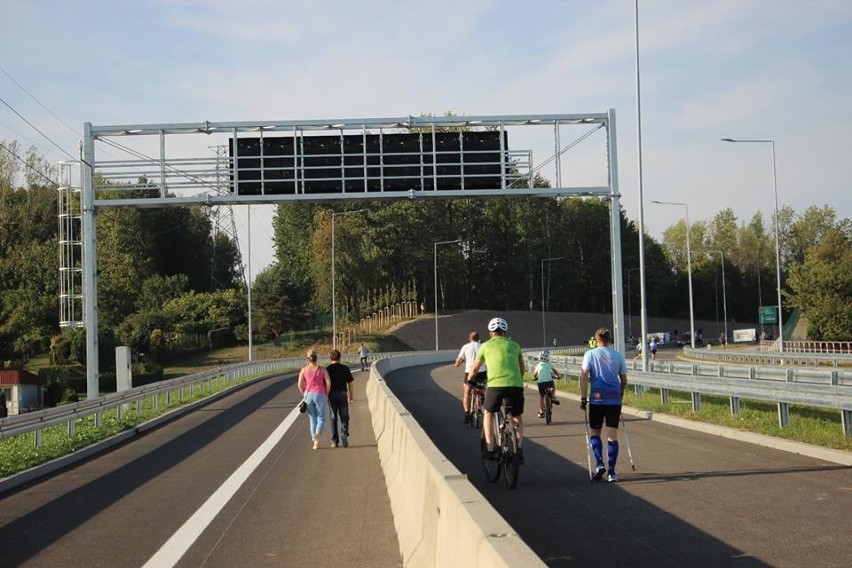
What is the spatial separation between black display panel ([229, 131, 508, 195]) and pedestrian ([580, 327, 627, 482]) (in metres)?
21.0

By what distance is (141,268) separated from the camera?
10831cm

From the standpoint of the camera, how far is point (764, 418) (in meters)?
19.1

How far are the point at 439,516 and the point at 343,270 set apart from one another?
9559 cm

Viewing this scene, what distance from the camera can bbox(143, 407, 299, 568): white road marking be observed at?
8680mm

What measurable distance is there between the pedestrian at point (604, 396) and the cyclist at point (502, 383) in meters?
0.75

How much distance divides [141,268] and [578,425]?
305ft

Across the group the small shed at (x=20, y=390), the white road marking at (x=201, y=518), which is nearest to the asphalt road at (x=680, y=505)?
Result: the white road marking at (x=201, y=518)

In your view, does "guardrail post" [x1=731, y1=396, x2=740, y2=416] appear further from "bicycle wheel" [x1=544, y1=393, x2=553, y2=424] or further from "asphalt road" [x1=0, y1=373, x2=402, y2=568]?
"asphalt road" [x1=0, y1=373, x2=402, y2=568]

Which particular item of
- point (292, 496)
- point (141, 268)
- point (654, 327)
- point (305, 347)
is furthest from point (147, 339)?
point (292, 496)

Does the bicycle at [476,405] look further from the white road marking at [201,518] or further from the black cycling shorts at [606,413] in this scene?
the black cycling shorts at [606,413]

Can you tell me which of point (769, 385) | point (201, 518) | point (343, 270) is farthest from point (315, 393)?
point (343, 270)

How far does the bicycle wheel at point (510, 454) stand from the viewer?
11852mm

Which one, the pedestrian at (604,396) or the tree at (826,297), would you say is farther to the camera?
the tree at (826,297)

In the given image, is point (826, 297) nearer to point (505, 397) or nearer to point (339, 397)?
point (339, 397)
